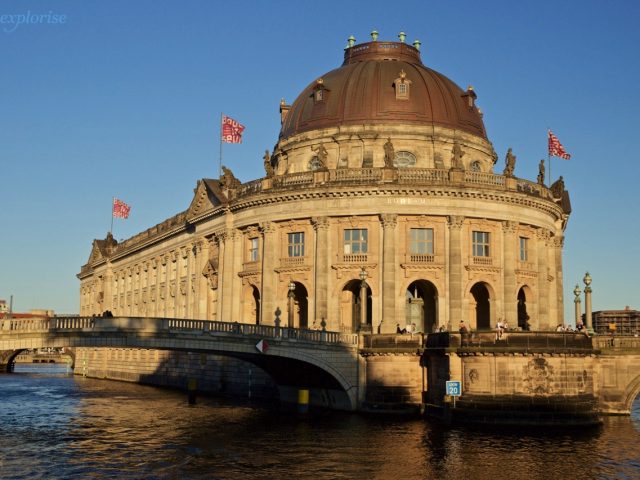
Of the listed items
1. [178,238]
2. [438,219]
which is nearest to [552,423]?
[438,219]

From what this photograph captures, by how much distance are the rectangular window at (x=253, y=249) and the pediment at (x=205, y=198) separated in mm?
4325

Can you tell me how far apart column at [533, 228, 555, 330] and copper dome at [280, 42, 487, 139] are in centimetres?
1183

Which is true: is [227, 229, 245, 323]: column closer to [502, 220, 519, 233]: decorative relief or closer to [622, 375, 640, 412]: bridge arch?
[502, 220, 519, 233]: decorative relief

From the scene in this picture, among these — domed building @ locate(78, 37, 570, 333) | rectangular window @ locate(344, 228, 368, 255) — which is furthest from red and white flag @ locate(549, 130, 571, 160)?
rectangular window @ locate(344, 228, 368, 255)

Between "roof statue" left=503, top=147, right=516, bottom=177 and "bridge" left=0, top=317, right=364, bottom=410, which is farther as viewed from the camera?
"roof statue" left=503, top=147, right=516, bottom=177

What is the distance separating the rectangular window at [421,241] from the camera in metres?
62.2

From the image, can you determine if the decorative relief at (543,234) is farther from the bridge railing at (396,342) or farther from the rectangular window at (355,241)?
the bridge railing at (396,342)

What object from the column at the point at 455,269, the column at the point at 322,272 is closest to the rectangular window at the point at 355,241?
the column at the point at 322,272

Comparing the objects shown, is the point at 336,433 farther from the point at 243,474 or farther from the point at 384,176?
the point at 384,176

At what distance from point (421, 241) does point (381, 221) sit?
Answer: 10.9 ft

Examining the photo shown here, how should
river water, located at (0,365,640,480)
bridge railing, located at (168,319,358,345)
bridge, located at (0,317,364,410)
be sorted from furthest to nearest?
bridge railing, located at (168,319,358,345) < bridge, located at (0,317,364,410) < river water, located at (0,365,640,480)

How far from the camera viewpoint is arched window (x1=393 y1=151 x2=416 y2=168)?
227ft

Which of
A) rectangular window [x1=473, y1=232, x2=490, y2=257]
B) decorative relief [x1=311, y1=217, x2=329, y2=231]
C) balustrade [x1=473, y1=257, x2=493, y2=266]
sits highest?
decorative relief [x1=311, y1=217, x2=329, y2=231]

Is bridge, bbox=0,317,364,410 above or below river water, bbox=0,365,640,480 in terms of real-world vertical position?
above
